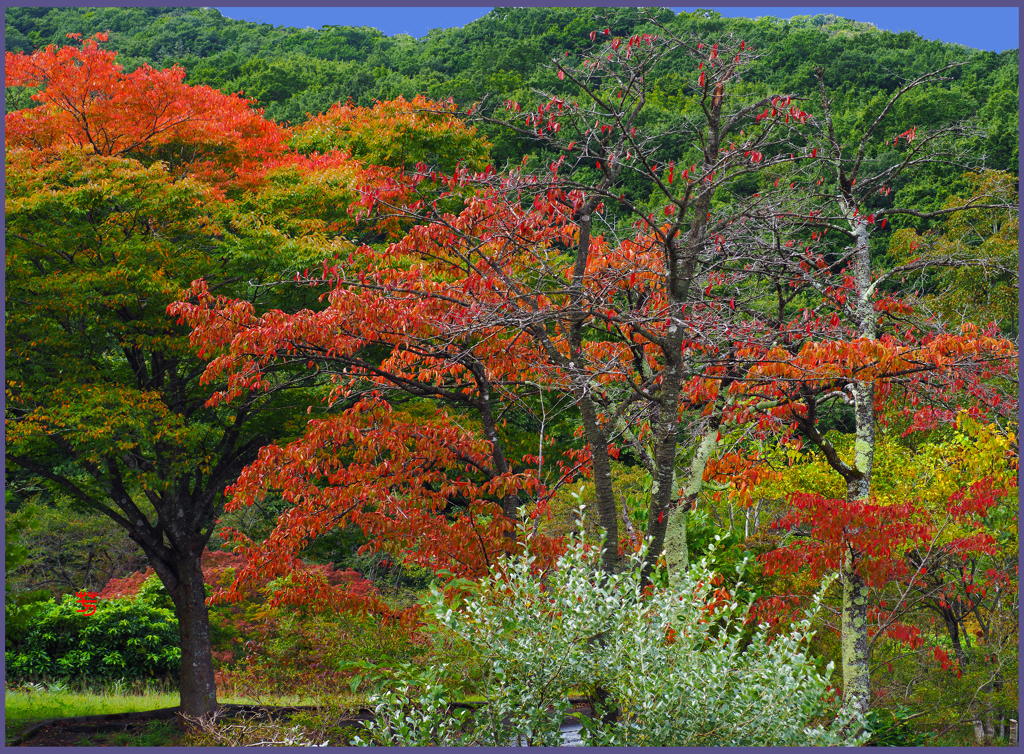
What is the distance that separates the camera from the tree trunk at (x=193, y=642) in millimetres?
10414

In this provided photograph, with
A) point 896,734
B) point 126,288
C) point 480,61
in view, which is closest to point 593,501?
point 896,734

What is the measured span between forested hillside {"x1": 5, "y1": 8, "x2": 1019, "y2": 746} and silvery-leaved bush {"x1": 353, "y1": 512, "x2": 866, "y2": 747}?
24 mm

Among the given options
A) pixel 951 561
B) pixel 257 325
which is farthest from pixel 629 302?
pixel 951 561

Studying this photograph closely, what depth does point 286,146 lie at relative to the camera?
43.8 ft

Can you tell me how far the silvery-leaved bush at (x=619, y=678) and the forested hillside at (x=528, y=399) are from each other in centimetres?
2

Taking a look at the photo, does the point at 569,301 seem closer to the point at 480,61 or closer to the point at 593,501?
the point at 593,501

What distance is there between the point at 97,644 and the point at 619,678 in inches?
479

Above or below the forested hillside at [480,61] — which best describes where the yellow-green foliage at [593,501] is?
below

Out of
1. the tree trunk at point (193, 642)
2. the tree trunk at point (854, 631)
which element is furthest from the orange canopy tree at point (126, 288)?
the tree trunk at point (854, 631)

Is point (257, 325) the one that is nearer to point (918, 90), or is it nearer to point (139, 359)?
point (139, 359)

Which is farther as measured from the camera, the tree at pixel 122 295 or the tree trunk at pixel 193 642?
the tree trunk at pixel 193 642

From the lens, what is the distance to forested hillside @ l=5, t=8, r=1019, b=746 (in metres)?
4.48

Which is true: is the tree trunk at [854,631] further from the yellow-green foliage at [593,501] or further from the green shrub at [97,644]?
the green shrub at [97,644]

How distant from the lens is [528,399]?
1019 centimetres
